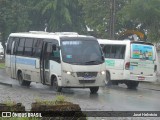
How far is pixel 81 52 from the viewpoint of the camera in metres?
21.1

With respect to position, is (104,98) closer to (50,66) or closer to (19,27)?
(50,66)

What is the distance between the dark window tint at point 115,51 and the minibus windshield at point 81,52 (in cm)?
461

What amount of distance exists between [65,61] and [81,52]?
86 centimetres

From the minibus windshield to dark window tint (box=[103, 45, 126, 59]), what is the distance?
4.61 m

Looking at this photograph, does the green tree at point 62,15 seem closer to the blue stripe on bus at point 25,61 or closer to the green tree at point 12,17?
the green tree at point 12,17

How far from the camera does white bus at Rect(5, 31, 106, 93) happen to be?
810 inches

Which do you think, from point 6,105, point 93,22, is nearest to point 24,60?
point 6,105

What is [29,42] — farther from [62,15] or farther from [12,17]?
[62,15]

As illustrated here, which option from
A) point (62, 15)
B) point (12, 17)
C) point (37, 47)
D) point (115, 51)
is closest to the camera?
point (37, 47)

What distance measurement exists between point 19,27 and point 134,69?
118 ft

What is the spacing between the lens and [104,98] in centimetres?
1925

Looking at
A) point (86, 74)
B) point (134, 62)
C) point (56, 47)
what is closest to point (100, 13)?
point (134, 62)

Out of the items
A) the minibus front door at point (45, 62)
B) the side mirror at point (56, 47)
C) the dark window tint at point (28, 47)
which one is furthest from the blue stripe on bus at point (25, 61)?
the side mirror at point (56, 47)

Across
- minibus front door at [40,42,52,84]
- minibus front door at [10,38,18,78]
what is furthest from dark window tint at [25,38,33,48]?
minibus front door at [40,42,52,84]
